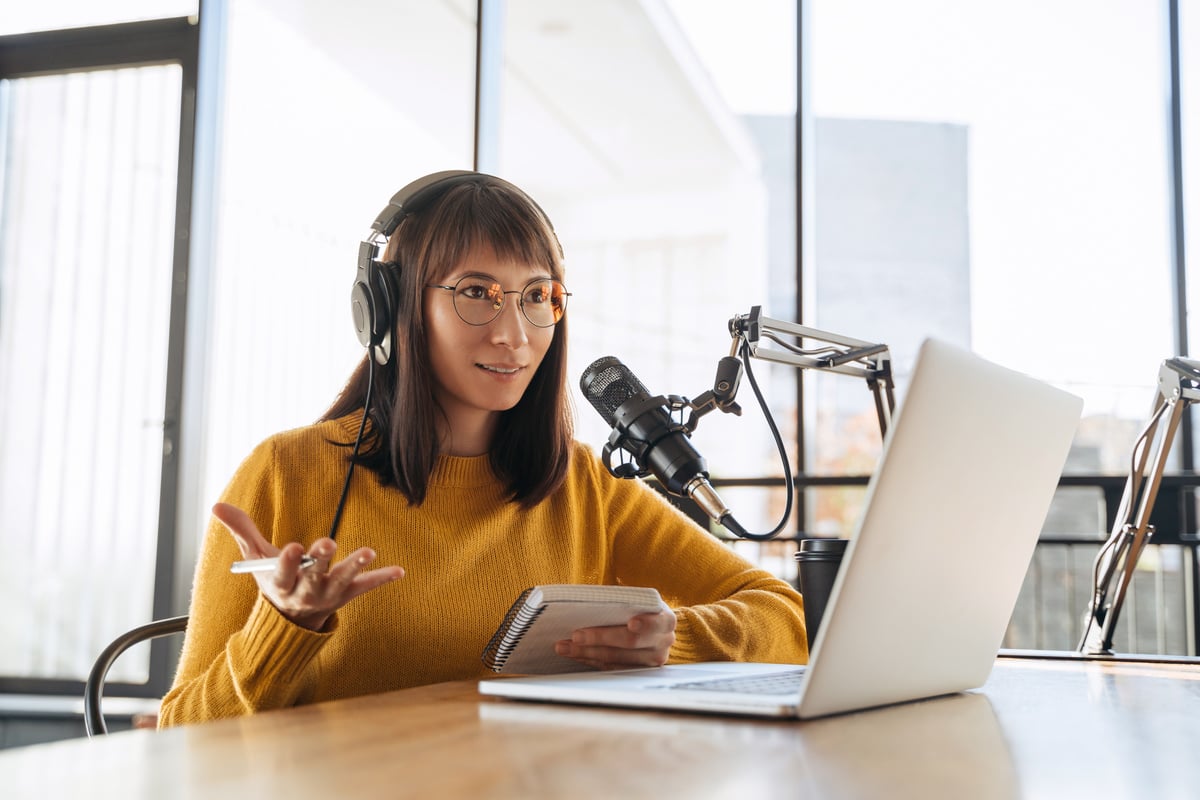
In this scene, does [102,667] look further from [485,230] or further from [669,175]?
[669,175]

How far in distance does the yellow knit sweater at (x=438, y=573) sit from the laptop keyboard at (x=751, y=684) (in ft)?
0.84

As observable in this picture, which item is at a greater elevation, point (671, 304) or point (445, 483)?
point (671, 304)

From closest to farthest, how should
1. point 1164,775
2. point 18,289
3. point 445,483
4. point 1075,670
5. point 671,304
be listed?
point 1164,775 → point 1075,670 → point 445,483 → point 18,289 → point 671,304

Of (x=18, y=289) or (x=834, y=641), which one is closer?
(x=834, y=641)

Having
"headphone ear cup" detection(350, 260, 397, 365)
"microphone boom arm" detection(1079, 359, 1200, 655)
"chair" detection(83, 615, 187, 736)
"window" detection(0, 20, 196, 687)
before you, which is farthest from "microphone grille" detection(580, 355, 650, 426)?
"window" detection(0, 20, 196, 687)

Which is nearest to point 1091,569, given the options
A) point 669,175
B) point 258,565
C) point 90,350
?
point 258,565

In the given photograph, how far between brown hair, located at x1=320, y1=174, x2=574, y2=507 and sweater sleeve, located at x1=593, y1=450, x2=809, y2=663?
15cm

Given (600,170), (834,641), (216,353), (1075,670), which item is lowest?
(1075,670)

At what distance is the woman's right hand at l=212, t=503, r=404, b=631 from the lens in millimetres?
854

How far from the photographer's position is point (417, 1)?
3705 millimetres

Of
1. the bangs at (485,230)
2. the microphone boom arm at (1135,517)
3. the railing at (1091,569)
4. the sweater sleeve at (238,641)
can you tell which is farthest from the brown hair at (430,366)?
the railing at (1091,569)

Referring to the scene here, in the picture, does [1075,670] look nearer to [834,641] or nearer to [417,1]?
[834,641]

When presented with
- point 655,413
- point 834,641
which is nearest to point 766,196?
point 655,413

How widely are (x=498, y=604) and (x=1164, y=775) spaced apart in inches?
33.4
